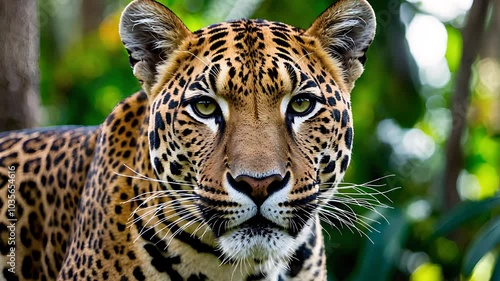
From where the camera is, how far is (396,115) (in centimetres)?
1073

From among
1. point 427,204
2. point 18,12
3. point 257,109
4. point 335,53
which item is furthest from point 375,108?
point 257,109

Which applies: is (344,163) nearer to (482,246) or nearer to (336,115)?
(336,115)

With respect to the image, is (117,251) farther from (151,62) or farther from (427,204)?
(427,204)

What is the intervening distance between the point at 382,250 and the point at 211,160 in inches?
169

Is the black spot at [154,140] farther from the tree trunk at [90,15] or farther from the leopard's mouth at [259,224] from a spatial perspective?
the tree trunk at [90,15]

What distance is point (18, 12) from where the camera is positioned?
7.21m

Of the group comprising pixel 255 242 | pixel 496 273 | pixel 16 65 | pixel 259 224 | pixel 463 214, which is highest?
pixel 16 65

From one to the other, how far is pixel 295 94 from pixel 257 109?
0.81 feet

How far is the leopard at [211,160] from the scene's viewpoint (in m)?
4.39

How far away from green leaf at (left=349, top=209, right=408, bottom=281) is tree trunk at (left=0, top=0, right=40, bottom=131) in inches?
136

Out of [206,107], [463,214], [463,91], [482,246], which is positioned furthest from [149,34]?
[463,91]

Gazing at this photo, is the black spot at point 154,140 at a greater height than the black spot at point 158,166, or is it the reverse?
the black spot at point 154,140

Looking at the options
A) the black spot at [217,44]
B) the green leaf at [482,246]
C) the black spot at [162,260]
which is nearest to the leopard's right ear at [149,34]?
the black spot at [217,44]

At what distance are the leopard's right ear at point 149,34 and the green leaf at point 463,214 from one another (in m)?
4.15
